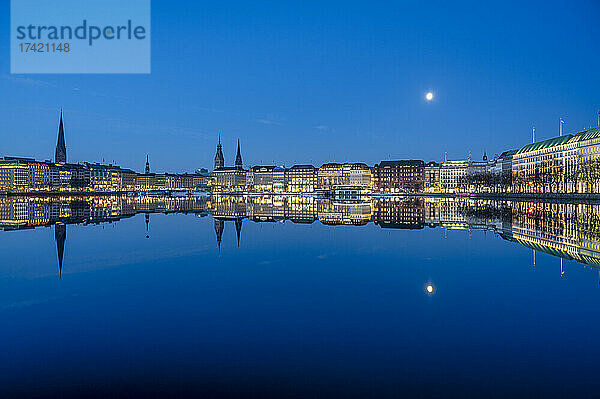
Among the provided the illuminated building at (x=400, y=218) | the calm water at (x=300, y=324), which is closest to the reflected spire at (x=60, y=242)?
the calm water at (x=300, y=324)

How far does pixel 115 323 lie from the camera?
8250 millimetres

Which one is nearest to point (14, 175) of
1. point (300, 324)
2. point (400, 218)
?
point (400, 218)

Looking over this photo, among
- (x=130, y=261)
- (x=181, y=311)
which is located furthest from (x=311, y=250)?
(x=181, y=311)

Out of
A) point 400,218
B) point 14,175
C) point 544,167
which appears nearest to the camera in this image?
point 400,218

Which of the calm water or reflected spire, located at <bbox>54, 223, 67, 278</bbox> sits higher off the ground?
reflected spire, located at <bbox>54, 223, 67, 278</bbox>

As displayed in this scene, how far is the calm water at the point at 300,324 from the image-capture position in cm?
588

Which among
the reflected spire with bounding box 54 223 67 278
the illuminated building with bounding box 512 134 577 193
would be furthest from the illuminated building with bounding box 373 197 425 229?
the illuminated building with bounding box 512 134 577 193

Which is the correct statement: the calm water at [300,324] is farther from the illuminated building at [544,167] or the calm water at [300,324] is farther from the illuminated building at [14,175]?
the illuminated building at [14,175]

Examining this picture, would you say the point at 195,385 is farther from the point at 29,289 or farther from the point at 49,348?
the point at 29,289

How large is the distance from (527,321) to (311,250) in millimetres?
10733

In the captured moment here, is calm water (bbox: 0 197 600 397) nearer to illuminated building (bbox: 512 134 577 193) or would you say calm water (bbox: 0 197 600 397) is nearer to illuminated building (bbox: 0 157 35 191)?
illuminated building (bbox: 512 134 577 193)

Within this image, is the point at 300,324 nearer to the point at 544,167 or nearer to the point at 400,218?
the point at 400,218

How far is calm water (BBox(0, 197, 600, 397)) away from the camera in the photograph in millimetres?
5883

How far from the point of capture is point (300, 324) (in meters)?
8.14
